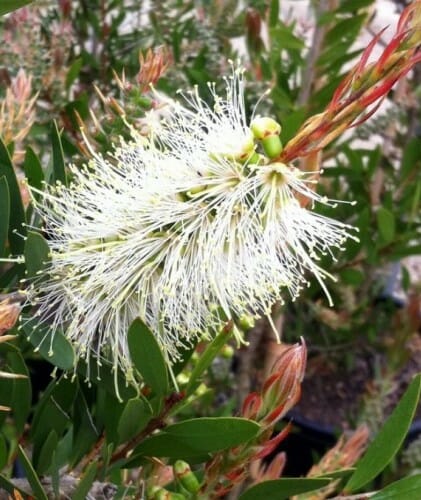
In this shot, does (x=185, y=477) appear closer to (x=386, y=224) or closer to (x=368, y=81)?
(x=368, y=81)

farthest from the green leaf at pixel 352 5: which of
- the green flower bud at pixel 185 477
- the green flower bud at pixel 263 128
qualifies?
the green flower bud at pixel 185 477

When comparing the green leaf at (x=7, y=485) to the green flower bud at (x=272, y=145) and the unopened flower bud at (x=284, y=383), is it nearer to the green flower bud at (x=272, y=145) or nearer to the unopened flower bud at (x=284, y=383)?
the unopened flower bud at (x=284, y=383)

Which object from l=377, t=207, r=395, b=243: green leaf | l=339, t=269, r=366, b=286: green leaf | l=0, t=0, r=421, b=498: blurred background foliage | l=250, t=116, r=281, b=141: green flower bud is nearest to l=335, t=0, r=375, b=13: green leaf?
l=0, t=0, r=421, b=498: blurred background foliage

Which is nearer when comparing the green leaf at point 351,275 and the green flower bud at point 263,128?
the green flower bud at point 263,128

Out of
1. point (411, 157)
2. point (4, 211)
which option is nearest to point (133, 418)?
point (4, 211)

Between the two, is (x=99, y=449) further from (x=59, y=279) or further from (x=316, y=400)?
(x=316, y=400)

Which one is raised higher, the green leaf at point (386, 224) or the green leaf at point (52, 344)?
the green leaf at point (386, 224)
